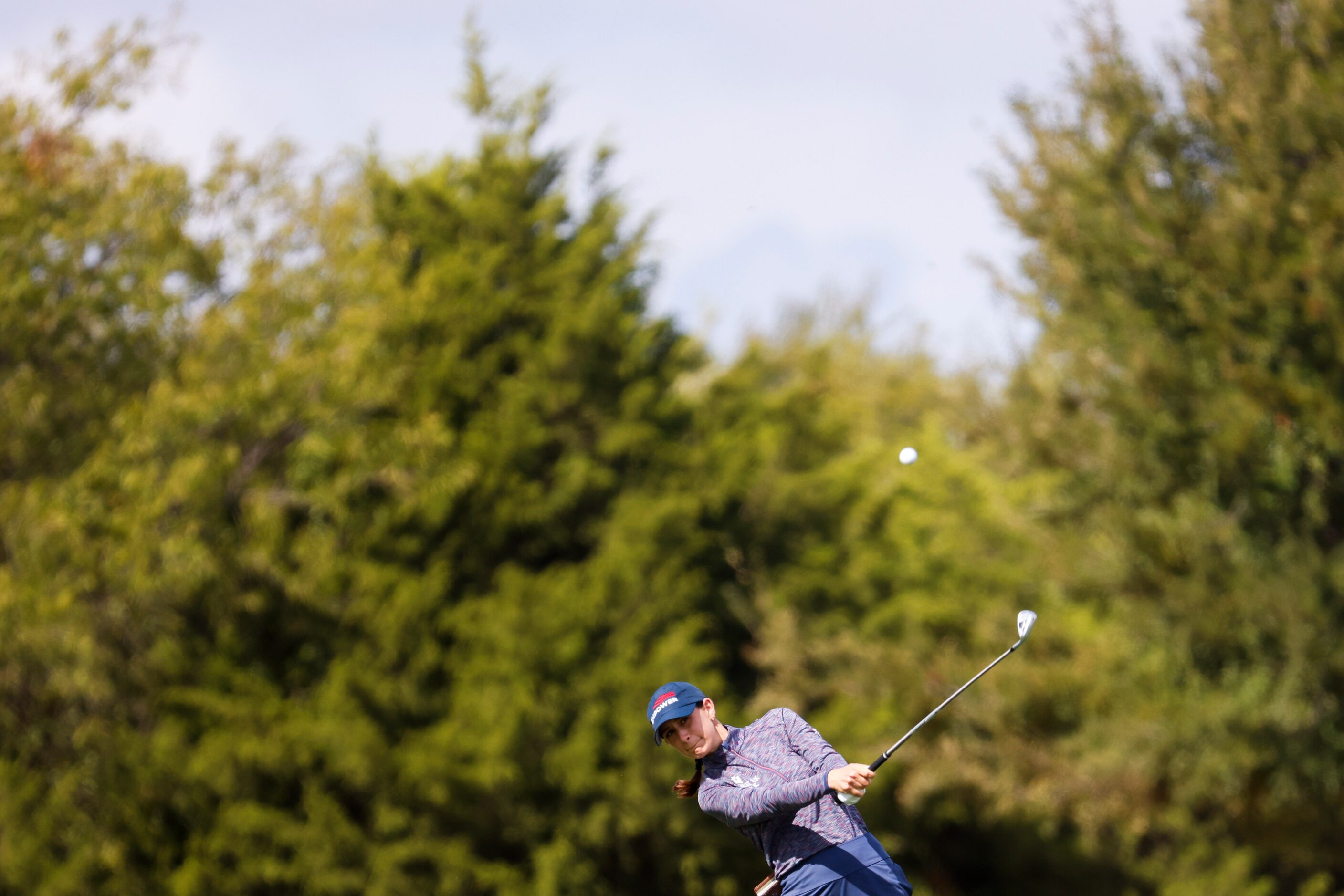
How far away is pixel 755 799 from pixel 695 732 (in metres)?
0.33

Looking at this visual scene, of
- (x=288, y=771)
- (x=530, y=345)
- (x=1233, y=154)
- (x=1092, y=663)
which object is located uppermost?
(x=530, y=345)

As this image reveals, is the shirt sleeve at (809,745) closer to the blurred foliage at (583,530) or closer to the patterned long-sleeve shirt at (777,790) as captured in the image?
the patterned long-sleeve shirt at (777,790)

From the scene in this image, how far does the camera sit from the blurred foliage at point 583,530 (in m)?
15.3

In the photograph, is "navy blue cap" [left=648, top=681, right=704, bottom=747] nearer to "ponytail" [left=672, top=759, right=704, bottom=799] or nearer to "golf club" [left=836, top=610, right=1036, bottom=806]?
"ponytail" [left=672, top=759, right=704, bottom=799]

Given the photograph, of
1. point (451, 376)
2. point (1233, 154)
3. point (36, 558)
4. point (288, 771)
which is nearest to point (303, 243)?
point (451, 376)

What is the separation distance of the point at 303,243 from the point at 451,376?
9.28 feet

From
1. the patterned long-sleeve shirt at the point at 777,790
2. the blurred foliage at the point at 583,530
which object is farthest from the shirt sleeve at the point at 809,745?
the blurred foliage at the point at 583,530

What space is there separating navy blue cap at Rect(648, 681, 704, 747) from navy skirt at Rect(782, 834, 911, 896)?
2.15ft

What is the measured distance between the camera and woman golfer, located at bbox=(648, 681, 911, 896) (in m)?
4.53

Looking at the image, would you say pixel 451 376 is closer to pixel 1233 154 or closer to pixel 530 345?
pixel 530 345

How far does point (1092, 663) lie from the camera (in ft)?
65.7

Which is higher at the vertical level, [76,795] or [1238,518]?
[76,795]

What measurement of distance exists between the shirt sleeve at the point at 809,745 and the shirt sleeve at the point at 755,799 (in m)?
0.19

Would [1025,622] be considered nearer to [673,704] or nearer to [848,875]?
[848,875]
